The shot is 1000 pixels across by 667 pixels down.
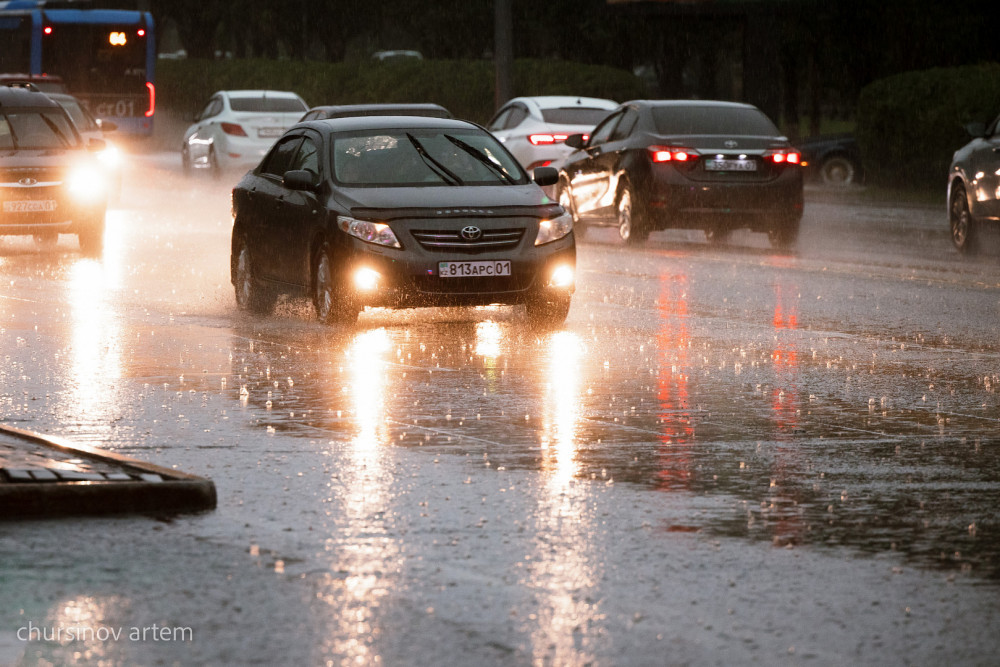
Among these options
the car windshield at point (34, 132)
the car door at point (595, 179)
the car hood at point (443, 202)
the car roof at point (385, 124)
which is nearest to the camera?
the car hood at point (443, 202)

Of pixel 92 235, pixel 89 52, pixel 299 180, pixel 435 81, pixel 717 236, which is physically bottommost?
pixel 717 236

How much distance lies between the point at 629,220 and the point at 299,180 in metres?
8.39

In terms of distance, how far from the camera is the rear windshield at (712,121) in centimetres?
2167

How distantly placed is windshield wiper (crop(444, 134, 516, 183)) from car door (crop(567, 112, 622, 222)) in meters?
7.93

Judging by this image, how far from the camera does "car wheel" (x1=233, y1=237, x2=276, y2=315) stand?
15078 millimetres

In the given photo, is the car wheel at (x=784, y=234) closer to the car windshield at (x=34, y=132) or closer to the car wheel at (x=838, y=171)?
the car windshield at (x=34, y=132)

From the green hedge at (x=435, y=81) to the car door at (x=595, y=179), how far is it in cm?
2465

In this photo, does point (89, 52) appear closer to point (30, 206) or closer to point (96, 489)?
point (30, 206)

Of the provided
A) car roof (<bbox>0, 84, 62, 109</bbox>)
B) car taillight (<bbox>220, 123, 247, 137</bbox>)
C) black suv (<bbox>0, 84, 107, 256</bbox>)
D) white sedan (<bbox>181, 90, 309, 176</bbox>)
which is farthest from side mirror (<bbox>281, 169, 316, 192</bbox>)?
car taillight (<bbox>220, 123, 247, 137</bbox>)

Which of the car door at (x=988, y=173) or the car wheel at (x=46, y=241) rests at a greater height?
the car door at (x=988, y=173)

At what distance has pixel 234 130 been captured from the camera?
34.3 m


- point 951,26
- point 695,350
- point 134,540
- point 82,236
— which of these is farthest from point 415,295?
point 951,26

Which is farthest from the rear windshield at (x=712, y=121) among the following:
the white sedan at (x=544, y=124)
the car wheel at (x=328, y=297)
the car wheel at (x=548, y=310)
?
the car wheel at (x=328, y=297)

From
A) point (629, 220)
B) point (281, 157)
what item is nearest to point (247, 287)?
point (281, 157)
